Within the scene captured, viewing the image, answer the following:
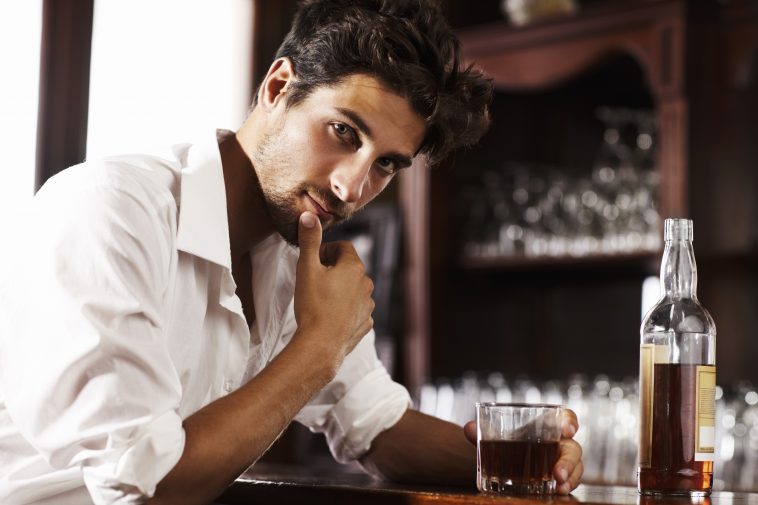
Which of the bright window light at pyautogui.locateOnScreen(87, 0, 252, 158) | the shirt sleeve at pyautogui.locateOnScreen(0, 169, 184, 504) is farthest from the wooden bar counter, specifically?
the bright window light at pyautogui.locateOnScreen(87, 0, 252, 158)

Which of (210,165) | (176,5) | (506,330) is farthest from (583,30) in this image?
(210,165)

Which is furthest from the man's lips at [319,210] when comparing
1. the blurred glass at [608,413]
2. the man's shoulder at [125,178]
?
the blurred glass at [608,413]

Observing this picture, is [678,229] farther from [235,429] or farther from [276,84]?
[276,84]

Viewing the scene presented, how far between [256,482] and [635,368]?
8.35 ft

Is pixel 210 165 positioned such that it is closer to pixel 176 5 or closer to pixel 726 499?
pixel 726 499

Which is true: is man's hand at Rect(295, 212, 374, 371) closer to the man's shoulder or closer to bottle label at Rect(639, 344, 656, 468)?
the man's shoulder

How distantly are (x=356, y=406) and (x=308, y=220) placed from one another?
1.26ft

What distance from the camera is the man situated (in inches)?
48.7

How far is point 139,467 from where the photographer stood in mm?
1198

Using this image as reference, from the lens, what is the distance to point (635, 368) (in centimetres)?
384

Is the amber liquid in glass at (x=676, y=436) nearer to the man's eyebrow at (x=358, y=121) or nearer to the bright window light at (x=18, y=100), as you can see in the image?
the man's eyebrow at (x=358, y=121)

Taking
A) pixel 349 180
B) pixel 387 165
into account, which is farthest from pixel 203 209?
pixel 387 165

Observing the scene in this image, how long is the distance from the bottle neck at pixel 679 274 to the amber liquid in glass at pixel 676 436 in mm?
97

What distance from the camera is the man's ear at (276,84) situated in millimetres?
1771
